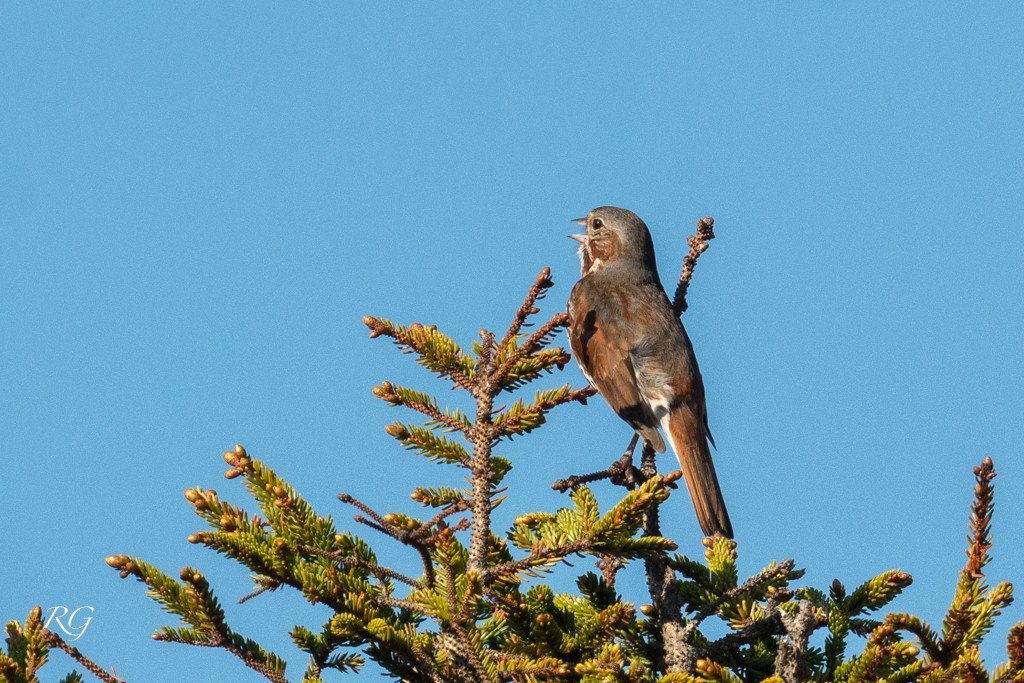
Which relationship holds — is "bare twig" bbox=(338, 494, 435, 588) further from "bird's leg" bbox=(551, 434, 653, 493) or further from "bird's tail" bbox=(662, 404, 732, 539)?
"bird's tail" bbox=(662, 404, 732, 539)

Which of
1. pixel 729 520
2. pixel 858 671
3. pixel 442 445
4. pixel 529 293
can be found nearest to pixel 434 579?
pixel 442 445

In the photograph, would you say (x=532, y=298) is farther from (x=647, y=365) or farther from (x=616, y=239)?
(x=616, y=239)

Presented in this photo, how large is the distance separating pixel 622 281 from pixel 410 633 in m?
5.25

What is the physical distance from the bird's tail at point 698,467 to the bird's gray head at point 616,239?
1.90m

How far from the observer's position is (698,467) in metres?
7.18

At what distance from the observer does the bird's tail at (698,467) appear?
6602mm

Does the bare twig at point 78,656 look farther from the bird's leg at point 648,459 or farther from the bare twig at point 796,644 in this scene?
the bird's leg at point 648,459

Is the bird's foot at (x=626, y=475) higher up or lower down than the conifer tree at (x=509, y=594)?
higher up

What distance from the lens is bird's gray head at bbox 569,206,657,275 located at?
920 centimetres

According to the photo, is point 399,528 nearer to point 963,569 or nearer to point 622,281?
point 963,569

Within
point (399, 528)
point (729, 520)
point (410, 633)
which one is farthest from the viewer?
point (729, 520)

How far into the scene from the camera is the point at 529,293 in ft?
13.1

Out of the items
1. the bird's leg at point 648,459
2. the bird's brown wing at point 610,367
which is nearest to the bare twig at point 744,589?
the bird's leg at point 648,459

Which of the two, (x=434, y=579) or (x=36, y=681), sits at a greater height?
(x=434, y=579)
